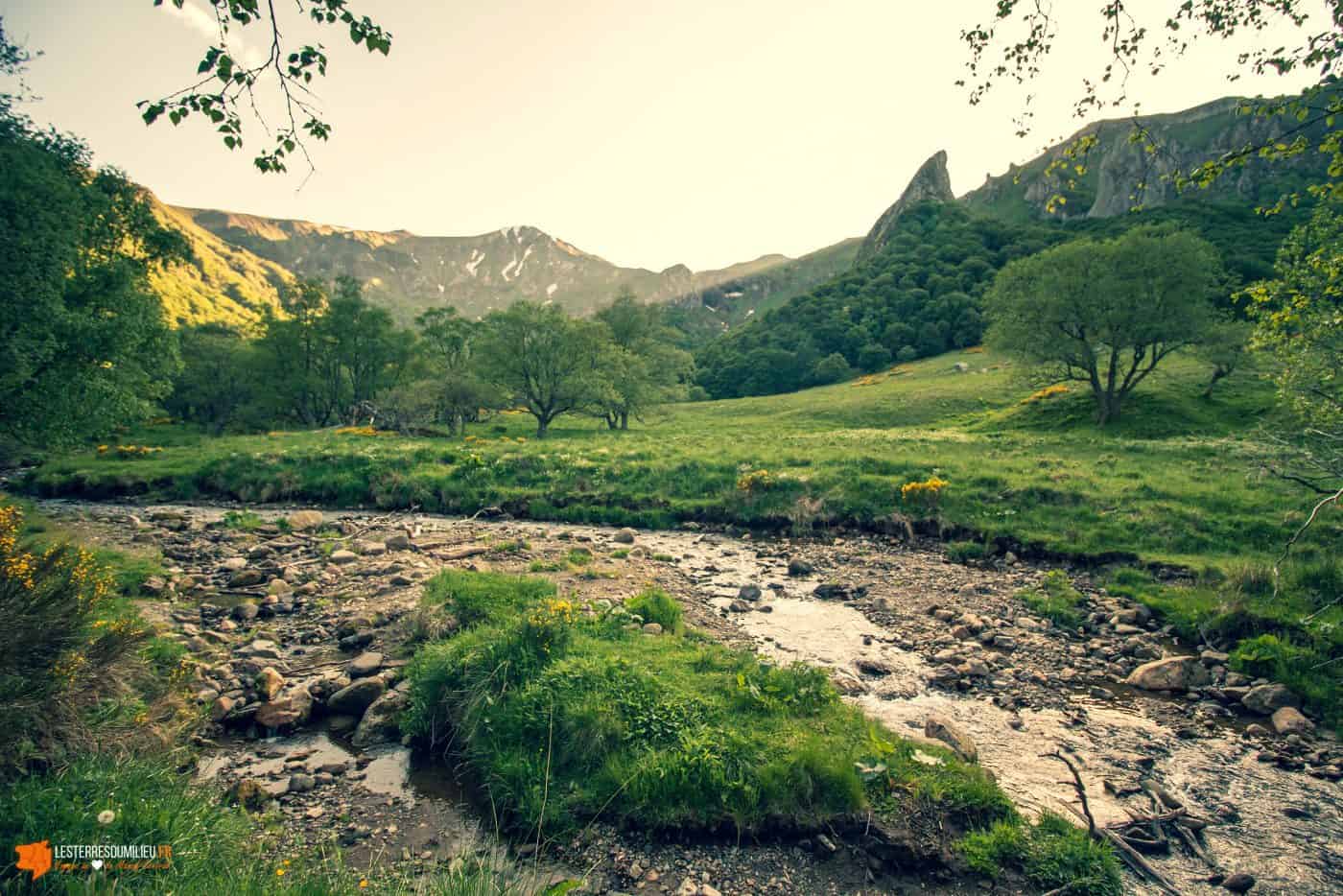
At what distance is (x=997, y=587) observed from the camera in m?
13.3

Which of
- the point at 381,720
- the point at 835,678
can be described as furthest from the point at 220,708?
the point at 835,678

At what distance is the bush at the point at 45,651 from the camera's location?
16.3 feet

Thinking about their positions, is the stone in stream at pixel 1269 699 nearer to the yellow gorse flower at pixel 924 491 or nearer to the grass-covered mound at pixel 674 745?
the grass-covered mound at pixel 674 745

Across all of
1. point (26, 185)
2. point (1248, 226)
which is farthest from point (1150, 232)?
point (1248, 226)

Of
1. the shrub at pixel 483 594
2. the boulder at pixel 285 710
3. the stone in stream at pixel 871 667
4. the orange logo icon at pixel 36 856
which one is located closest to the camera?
the orange logo icon at pixel 36 856

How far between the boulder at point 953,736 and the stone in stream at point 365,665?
837cm

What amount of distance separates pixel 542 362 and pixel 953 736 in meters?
40.0

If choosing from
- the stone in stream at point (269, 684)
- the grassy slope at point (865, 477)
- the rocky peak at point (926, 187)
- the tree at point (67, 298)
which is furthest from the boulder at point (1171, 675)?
the rocky peak at point (926, 187)

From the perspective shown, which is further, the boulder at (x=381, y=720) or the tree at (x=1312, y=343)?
the tree at (x=1312, y=343)

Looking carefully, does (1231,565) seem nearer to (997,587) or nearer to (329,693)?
(997,587)

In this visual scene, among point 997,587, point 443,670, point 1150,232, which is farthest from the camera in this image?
point 1150,232

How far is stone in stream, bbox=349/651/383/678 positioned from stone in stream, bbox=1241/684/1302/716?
44.2ft

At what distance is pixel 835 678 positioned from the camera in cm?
913

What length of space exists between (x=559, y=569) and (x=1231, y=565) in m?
14.9
